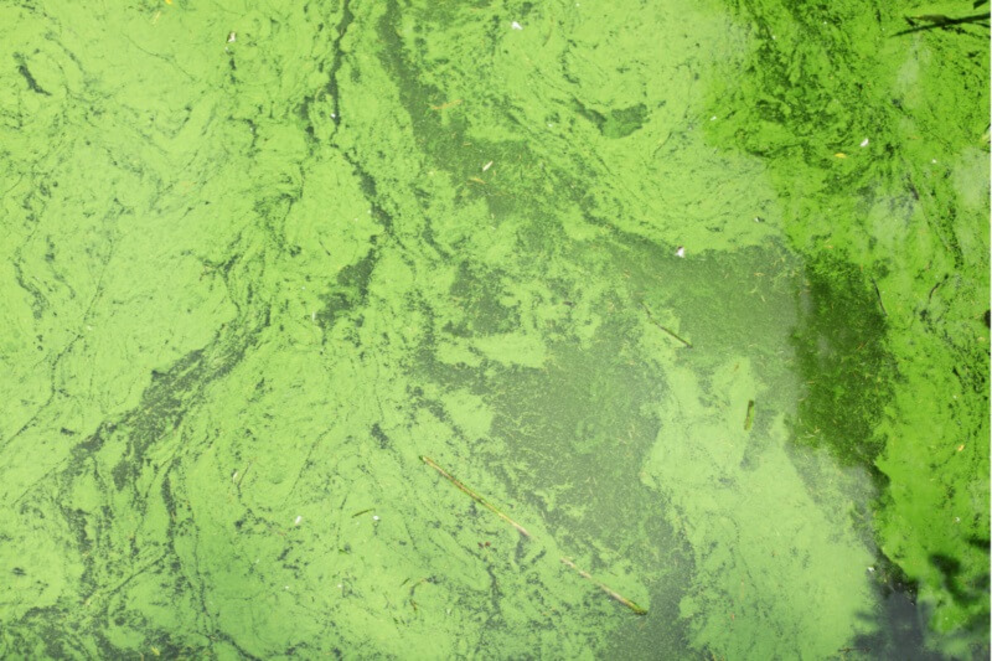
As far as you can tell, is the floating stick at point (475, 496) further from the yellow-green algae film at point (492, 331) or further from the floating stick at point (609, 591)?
the floating stick at point (609, 591)

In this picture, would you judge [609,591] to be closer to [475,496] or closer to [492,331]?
[475,496]

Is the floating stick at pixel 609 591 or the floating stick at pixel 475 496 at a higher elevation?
the floating stick at pixel 475 496

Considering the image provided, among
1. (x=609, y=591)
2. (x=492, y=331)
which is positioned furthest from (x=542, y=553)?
(x=492, y=331)

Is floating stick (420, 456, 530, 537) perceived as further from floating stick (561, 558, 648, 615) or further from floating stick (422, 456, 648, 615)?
floating stick (561, 558, 648, 615)

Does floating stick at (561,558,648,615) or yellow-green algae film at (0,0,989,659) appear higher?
yellow-green algae film at (0,0,989,659)

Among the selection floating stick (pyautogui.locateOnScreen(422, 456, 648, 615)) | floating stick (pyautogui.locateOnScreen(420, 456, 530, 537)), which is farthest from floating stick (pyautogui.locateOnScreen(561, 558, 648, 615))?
floating stick (pyautogui.locateOnScreen(420, 456, 530, 537))

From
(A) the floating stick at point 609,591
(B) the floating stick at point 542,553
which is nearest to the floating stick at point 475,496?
(B) the floating stick at point 542,553
